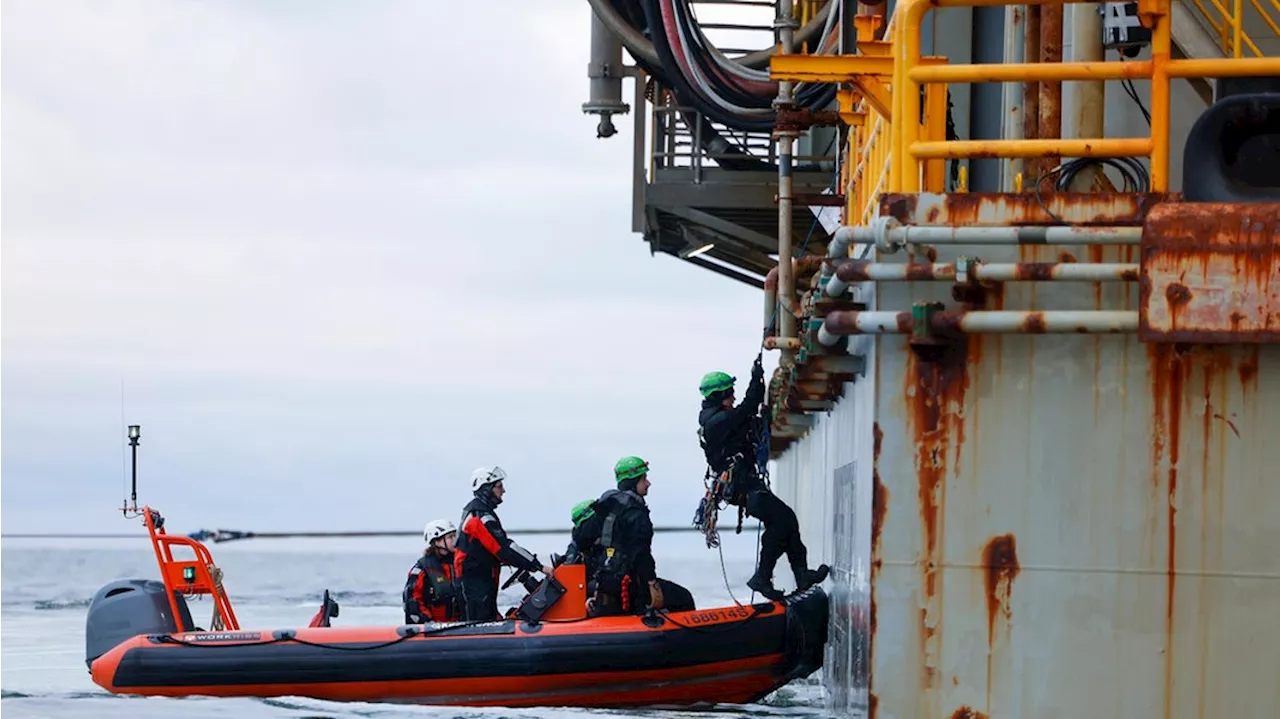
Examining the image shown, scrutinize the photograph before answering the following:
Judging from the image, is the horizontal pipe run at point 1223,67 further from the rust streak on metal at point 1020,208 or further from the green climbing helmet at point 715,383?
the green climbing helmet at point 715,383

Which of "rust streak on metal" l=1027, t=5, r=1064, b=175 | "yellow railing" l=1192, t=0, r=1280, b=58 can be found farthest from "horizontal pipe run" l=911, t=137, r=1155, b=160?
"yellow railing" l=1192, t=0, r=1280, b=58

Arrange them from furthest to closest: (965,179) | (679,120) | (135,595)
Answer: (679,120), (135,595), (965,179)

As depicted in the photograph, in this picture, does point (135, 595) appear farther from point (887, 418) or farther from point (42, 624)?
point (42, 624)

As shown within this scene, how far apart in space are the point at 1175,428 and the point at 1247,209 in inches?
35.7

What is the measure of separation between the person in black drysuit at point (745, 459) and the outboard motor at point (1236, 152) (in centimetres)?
530

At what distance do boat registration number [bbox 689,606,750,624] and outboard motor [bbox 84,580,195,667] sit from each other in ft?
14.5

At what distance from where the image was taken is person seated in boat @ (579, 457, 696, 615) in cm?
1264

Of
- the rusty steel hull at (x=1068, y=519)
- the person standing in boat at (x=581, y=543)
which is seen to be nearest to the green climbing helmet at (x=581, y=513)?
the person standing in boat at (x=581, y=543)

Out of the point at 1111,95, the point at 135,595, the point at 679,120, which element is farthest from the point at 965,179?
the point at 679,120

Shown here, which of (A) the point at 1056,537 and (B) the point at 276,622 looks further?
(B) the point at 276,622

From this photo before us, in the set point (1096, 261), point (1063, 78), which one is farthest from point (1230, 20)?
point (1096, 261)

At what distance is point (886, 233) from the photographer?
716cm

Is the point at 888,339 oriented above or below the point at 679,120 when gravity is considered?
below

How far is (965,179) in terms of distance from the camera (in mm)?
10836
